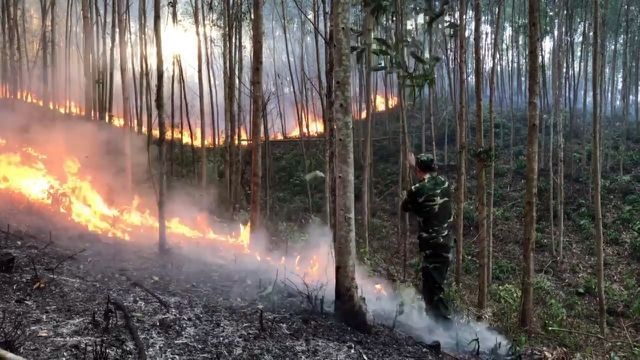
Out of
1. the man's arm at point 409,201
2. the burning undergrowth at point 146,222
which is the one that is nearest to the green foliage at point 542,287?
the burning undergrowth at point 146,222

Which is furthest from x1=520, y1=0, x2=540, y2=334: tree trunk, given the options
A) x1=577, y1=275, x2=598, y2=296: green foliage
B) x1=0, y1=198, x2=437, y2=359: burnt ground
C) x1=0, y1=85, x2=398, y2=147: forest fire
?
x1=0, y1=85, x2=398, y2=147: forest fire

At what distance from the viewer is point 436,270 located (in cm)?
551

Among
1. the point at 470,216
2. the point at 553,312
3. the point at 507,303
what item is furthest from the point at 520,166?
the point at 507,303

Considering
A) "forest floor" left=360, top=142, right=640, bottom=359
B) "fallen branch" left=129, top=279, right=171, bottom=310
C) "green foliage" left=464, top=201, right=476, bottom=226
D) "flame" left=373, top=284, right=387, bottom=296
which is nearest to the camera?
"fallen branch" left=129, top=279, right=171, bottom=310

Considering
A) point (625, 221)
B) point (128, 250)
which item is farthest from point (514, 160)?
point (128, 250)

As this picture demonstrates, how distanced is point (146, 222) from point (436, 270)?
6.10m

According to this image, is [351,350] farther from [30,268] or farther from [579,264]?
[579,264]

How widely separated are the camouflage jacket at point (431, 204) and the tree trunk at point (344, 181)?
108 centimetres

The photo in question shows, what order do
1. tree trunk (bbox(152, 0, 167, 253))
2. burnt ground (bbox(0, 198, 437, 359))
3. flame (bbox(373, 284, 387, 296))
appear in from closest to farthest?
1. burnt ground (bbox(0, 198, 437, 359))
2. tree trunk (bbox(152, 0, 167, 253))
3. flame (bbox(373, 284, 387, 296))

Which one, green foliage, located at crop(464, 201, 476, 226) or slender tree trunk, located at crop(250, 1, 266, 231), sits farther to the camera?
green foliage, located at crop(464, 201, 476, 226)

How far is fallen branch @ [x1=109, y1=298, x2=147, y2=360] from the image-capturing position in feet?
12.1

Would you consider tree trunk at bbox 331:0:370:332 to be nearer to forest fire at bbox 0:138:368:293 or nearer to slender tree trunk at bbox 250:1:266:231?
forest fire at bbox 0:138:368:293

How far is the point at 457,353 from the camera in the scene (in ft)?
16.9

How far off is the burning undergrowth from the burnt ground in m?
0.44
